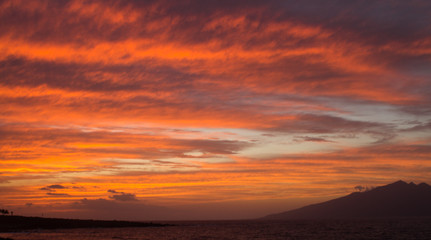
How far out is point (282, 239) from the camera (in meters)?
109

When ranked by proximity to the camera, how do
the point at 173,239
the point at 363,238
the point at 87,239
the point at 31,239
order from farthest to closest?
the point at 363,238 < the point at 173,239 < the point at 87,239 < the point at 31,239

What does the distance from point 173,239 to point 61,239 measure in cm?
2752

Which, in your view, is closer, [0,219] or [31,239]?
[31,239]

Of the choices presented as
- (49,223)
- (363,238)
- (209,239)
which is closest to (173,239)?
(209,239)

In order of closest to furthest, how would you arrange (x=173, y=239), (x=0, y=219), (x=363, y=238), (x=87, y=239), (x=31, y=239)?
(x=31, y=239) → (x=87, y=239) → (x=173, y=239) → (x=363, y=238) → (x=0, y=219)

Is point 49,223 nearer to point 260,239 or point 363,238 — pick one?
point 260,239

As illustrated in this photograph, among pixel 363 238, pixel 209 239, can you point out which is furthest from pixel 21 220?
pixel 363 238

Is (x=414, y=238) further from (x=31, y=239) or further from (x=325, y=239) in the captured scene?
(x=31, y=239)

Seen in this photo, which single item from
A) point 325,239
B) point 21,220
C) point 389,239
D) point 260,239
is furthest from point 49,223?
point 389,239

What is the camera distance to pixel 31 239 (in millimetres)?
88812

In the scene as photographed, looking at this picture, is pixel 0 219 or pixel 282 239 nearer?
pixel 282 239

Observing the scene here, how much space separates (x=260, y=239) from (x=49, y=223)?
346 ft

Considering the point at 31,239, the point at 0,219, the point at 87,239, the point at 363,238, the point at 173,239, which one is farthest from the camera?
the point at 0,219

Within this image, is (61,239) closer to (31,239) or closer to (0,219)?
(31,239)
